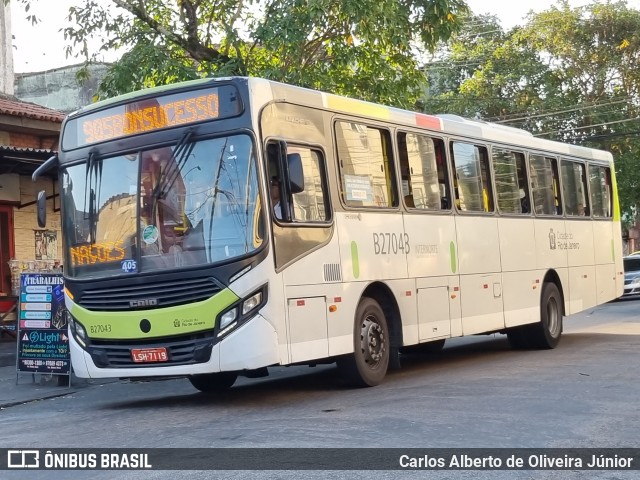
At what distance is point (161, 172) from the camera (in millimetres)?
10234

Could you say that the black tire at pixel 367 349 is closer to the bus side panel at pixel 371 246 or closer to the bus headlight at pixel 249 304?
the bus side panel at pixel 371 246

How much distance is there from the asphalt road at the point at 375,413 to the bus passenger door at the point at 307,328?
0.51 m

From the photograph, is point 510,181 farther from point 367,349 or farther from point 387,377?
point 367,349

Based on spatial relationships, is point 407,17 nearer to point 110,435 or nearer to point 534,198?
point 534,198

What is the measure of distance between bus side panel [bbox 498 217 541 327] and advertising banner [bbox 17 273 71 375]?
620 cm

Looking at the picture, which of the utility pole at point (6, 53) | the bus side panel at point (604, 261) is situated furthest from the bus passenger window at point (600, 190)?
the utility pole at point (6, 53)

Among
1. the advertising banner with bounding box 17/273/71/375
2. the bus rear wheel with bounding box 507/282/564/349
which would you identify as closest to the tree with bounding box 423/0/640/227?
the bus rear wheel with bounding box 507/282/564/349

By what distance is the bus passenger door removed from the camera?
1015 cm

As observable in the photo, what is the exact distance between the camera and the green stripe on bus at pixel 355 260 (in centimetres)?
1128

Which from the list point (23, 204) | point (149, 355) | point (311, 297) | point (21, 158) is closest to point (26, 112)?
point (23, 204)

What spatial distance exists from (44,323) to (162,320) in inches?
173

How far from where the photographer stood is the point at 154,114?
34.5 feet

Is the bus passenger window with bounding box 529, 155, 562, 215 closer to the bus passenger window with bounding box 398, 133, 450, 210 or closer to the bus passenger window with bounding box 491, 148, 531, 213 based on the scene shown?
the bus passenger window with bounding box 491, 148, 531, 213

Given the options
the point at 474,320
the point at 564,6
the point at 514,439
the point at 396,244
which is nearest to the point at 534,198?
the point at 474,320
